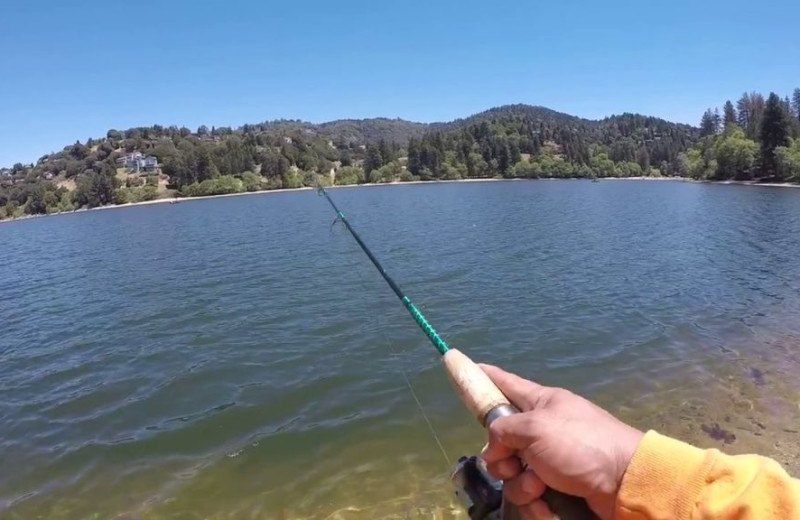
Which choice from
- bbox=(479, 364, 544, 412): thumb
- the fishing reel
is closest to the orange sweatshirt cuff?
bbox=(479, 364, 544, 412): thumb

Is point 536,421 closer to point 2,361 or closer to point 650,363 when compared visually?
point 650,363

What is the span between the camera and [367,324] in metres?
18.7

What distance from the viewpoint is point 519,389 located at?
2627 millimetres

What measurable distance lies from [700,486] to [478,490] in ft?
3.59

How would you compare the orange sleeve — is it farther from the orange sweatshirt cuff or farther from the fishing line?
the fishing line

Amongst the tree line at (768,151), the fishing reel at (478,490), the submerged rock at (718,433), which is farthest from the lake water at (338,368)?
the tree line at (768,151)

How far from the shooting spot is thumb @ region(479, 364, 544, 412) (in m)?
2.54

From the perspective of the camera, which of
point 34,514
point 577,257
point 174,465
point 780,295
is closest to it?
point 34,514

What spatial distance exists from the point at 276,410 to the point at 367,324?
6533 millimetres

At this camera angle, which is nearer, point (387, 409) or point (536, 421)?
point (536, 421)

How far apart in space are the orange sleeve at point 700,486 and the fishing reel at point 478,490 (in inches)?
26.6

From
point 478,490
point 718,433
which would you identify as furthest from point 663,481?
point 718,433

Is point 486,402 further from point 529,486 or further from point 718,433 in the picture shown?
point 718,433

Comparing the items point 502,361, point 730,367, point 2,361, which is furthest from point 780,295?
point 2,361
